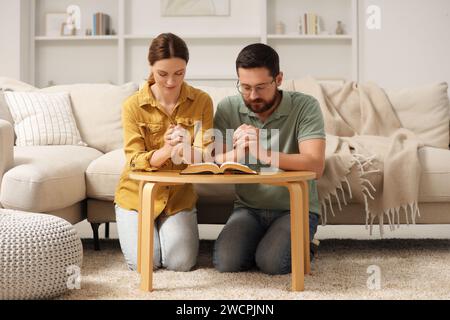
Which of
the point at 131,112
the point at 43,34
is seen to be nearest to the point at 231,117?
the point at 131,112

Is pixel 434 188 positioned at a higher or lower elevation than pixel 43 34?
lower

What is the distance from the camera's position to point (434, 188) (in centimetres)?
250

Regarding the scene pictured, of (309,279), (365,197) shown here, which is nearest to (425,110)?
(365,197)

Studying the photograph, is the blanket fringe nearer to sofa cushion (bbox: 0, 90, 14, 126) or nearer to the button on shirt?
the button on shirt

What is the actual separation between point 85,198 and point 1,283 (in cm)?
96

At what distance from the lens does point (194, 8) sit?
17.8ft

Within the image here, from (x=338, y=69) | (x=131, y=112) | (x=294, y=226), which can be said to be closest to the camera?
(x=294, y=226)

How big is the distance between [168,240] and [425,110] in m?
1.66

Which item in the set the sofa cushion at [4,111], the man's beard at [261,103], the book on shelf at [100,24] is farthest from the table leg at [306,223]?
the book on shelf at [100,24]

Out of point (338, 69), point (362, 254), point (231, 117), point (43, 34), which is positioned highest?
point (43, 34)

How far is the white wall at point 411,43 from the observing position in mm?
5172

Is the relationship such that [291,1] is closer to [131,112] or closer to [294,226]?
[131,112]

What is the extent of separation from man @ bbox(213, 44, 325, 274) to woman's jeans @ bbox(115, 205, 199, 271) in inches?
4.1

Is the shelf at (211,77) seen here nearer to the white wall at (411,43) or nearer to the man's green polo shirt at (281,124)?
the white wall at (411,43)
